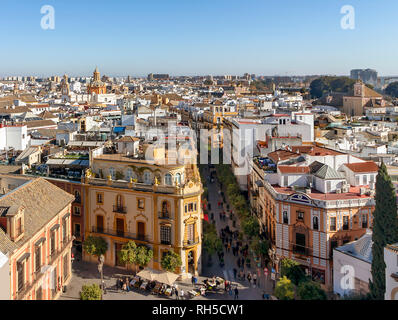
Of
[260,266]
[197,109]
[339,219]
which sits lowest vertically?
[260,266]

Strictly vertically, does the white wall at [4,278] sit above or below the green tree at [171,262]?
above

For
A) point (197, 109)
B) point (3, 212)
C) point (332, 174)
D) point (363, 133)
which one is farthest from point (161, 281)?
point (197, 109)

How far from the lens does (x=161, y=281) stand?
22.1 m

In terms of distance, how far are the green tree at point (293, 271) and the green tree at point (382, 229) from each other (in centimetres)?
376

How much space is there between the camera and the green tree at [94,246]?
25203mm

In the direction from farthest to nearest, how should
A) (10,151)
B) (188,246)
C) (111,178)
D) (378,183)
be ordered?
(10,151), (111,178), (188,246), (378,183)

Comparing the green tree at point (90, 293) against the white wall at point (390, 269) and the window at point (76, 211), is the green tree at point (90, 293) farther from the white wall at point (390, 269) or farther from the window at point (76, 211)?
the white wall at point (390, 269)

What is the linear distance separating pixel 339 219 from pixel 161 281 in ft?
29.7

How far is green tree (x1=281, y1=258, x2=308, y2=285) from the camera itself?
2191cm

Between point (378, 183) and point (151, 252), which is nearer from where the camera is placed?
point (378, 183)

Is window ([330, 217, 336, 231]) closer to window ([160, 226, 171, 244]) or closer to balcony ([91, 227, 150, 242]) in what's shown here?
window ([160, 226, 171, 244])

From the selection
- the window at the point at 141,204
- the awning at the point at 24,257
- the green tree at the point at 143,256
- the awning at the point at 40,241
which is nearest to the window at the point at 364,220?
the green tree at the point at 143,256

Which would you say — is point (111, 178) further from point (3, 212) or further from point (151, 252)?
point (3, 212)

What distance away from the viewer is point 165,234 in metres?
24.2
